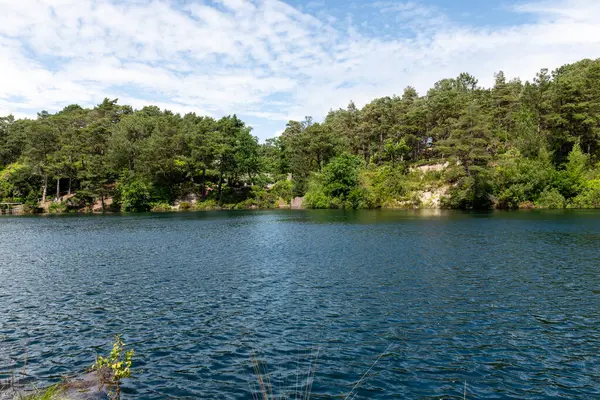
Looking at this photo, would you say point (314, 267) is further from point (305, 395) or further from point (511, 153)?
point (511, 153)

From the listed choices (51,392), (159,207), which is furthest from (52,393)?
(159,207)

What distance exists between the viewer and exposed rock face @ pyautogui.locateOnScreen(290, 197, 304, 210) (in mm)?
113350

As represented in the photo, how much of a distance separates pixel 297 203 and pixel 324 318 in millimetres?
96720

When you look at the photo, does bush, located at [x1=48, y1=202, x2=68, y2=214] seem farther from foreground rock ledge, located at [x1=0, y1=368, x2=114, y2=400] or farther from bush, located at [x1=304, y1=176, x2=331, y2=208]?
foreground rock ledge, located at [x1=0, y1=368, x2=114, y2=400]

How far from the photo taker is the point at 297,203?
115688 mm

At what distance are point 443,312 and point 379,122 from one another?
109 m

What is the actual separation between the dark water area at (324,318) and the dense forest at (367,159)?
57.5 meters

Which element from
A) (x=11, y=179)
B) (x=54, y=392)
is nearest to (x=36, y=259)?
(x=54, y=392)

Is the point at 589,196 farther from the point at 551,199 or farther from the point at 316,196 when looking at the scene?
the point at 316,196

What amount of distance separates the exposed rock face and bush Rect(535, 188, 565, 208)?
197 ft

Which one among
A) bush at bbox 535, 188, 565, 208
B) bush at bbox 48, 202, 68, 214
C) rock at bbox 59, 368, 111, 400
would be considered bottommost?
rock at bbox 59, 368, 111, 400

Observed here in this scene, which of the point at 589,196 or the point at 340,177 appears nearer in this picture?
the point at 589,196

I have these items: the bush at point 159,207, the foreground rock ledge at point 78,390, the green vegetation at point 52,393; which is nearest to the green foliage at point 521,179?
the bush at point 159,207

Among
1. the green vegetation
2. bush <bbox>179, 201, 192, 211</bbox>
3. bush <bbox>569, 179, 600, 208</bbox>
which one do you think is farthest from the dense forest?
the green vegetation
